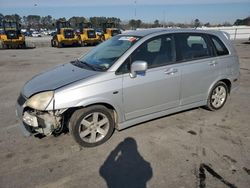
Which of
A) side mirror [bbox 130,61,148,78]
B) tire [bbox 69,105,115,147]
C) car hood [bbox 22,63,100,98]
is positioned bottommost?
tire [bbox 69,105,115,147]

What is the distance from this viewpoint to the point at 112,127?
3928 mm

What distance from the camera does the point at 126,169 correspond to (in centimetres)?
321

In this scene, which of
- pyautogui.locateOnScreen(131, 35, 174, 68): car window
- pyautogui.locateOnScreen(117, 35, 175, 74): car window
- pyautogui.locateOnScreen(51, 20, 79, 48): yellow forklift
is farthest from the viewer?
pyautogui.locateOnScreen(51, 20, 79, 48): yellow forklift

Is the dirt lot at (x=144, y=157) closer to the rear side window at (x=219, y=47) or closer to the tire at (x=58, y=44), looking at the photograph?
the rear side window at (x=219, y=47)

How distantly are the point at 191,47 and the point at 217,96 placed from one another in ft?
4.37

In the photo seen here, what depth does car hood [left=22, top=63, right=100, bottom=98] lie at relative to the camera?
3590mm

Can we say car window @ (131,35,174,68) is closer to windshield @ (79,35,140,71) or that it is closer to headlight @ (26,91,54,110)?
windshield @ (79,35,140,71)

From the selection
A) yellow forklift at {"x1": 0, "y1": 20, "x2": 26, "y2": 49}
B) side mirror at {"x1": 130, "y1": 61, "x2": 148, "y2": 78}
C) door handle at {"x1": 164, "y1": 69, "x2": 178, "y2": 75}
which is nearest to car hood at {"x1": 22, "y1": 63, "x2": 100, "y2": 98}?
side mirror at {"x1": 130, "y1": 61, "x2": 148, "y2": 78}

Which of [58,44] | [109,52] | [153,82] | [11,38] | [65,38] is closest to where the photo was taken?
[153,82]

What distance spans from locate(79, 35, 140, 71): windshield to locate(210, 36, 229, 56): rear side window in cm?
183

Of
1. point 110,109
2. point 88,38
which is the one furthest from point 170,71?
point 88,38

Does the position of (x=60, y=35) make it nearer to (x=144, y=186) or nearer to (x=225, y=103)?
(x=225, y=103)

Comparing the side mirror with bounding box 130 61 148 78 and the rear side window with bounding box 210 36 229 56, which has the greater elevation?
the rear side window with bounding box 210 36 229 56

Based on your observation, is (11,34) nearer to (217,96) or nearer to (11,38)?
(11,38)
